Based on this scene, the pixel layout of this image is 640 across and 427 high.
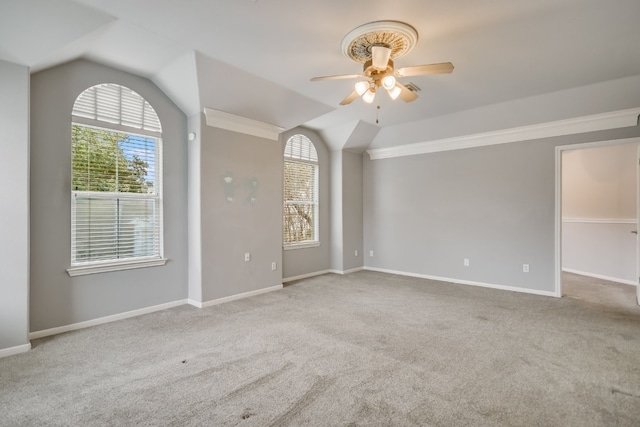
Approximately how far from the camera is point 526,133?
4.86m

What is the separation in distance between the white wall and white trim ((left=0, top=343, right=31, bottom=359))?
8.24m

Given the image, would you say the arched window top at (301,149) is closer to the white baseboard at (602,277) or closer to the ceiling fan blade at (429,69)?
the ceiling fan blade at (429,69)

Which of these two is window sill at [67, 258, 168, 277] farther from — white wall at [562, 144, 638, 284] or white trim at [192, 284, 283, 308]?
white wall at [562, 144, 638, 284]

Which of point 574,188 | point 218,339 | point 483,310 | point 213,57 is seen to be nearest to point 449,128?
point 483,310

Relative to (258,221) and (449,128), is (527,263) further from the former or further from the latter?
(258,221)

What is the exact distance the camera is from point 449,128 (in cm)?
531

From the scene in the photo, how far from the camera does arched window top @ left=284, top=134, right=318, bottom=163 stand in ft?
18.9

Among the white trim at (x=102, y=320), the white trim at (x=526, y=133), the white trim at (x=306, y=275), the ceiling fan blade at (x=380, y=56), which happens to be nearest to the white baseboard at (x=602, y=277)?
the white trim at (x=526, y=133)

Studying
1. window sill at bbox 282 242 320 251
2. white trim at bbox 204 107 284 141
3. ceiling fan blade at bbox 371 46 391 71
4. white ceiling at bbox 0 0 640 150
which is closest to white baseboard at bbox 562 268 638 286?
white ceiling at bbox 0 0 640 150

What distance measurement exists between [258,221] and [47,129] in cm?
261

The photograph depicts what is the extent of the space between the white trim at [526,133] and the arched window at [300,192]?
1.54 meters

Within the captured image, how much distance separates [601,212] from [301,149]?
5716mm

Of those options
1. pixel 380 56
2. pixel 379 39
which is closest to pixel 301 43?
pixel 379 39

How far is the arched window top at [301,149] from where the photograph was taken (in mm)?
5770
